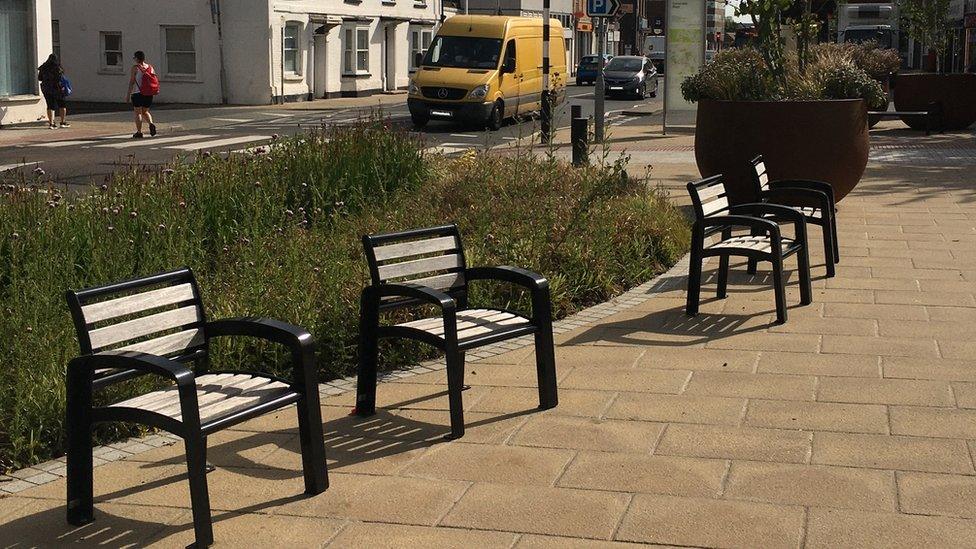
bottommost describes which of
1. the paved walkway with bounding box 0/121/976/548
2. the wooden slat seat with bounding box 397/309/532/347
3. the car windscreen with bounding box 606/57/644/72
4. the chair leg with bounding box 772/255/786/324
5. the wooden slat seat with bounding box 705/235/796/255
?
the paved walkway with bounding box 0/121/976/548

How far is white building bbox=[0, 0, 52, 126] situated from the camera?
91.6 feet

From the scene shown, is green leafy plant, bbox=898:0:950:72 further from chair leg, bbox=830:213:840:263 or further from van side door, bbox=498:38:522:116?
chair leg, bbox=830:213:840:263

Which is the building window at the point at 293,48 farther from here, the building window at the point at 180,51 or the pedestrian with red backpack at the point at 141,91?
the pedestrian with red backpack at the point at 141,91

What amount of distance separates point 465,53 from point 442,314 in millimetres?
23561

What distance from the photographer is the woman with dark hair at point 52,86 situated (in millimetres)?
26688

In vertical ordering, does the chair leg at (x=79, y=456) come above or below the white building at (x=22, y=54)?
below

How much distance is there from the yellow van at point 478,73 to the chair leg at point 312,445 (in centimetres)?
2302

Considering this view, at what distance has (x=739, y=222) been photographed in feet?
27.5

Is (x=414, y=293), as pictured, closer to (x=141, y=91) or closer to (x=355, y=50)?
(x=141, y=91)

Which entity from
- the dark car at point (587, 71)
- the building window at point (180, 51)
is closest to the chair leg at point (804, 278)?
the building window at point (180, 51)

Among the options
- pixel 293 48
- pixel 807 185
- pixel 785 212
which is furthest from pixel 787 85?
pixel 293 48

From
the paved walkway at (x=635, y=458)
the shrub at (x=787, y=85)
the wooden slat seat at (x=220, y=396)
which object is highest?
the shrub at (x=787, y=85)

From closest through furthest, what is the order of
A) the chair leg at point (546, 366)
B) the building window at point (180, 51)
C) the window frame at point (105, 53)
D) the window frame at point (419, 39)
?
the chair leg at point (546, 366) < the building window at point (180, 51) < the window frame at point (105, 53) < the window frame at point (419, 39)

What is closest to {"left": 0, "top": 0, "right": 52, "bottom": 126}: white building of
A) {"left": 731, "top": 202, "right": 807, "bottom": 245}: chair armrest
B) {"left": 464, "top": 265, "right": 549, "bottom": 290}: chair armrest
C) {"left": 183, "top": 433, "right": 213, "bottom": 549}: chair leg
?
{"left": 731, "top": 202, "right": 807, "bottom": 245}: chair armrest
